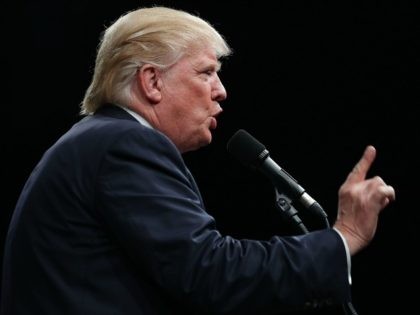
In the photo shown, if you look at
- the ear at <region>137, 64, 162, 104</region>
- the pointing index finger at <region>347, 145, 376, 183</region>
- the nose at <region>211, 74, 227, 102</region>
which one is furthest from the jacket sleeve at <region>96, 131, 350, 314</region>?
the nose at <region>211, 74, 227, 102</region>

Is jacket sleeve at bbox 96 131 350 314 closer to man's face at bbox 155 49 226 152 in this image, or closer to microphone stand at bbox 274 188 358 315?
microphone stand at bbox 274 188 358 315

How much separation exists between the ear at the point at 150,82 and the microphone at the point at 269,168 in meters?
0.23

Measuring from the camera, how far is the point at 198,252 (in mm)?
1324

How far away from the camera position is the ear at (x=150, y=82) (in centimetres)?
165

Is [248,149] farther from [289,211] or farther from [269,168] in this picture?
[289,211]

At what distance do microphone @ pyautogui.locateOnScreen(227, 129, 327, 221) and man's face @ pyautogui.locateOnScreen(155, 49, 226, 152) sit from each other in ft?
0.27

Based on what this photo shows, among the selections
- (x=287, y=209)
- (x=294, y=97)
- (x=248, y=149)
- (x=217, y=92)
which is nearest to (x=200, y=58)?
(x=217, y=92)

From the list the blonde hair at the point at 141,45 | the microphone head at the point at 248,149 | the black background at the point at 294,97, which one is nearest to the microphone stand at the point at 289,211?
the microphone head at the point at 248,149

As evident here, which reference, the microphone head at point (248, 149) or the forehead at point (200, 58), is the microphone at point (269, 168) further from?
the forehead at point (200, 58)

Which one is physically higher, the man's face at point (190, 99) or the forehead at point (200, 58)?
the forehead at point (200, 58)

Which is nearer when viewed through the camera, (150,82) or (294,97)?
(150,82)

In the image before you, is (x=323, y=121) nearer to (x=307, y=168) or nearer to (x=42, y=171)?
(x=307, y=168)

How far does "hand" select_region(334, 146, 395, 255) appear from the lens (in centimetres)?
138

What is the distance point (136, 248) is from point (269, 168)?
421mm
